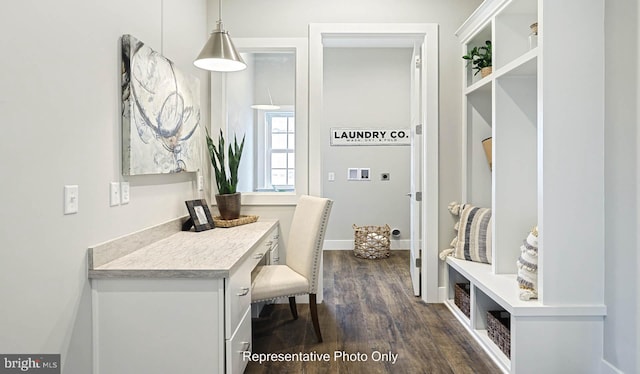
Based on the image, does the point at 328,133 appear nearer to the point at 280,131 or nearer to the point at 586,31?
the point at 280,131

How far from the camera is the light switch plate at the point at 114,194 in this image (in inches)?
73.0

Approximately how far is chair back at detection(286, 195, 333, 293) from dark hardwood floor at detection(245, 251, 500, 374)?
15.7 inches

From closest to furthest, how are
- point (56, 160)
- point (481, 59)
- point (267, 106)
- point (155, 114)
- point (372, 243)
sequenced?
point (56, 160) < point (155, 114) < point (481, 59) < point (267, 106) < point (372, 243)

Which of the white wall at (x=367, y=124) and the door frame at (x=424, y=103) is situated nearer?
the door frame at (x=424, y=103)

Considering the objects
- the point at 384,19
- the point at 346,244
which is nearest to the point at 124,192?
the point at 384,19

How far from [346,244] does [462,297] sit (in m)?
2.86

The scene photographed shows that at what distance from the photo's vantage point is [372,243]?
203 inches

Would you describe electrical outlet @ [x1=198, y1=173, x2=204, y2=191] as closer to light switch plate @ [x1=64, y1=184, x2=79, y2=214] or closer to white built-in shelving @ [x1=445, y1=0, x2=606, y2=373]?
light switch plate @ [x1=64, y1=184, x2=79, y2=214]

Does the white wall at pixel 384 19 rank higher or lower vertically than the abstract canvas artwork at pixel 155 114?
higher

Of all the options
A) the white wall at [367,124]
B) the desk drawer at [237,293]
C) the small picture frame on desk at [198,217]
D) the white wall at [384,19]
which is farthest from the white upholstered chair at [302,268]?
the white wall at [367,124]

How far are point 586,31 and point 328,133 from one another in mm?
3909

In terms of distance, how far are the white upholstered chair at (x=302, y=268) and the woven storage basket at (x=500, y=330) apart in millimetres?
1052

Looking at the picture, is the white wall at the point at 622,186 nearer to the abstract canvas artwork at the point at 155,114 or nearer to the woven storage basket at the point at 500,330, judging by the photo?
the woven storage basket at the point at 500,330

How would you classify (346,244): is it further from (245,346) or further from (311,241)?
(245,346)
